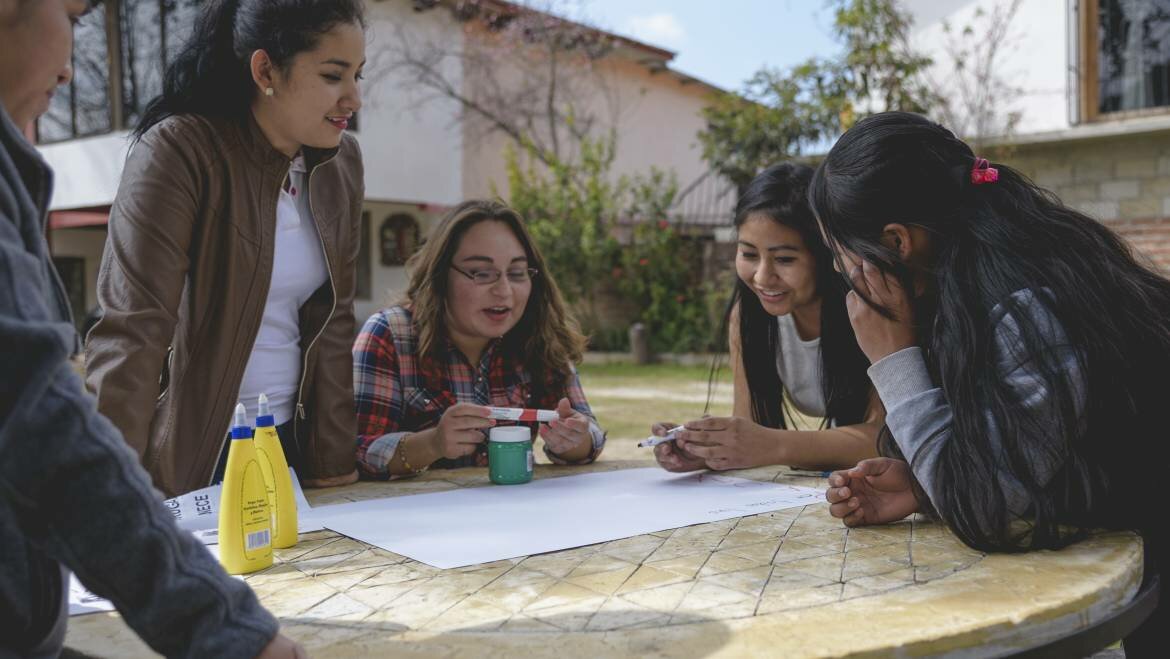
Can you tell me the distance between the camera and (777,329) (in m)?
2.72

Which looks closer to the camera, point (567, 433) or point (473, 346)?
point (567, 433)

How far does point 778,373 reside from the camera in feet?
8.94

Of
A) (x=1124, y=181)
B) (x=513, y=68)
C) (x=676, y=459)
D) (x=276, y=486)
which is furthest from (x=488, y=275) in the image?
(x=513, y=68)

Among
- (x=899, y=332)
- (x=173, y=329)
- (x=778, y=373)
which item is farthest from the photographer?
(x=778, y=373)

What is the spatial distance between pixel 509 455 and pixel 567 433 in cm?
28

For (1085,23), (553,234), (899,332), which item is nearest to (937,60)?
(1085,23)

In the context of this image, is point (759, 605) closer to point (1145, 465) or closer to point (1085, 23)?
point (1145, 465)

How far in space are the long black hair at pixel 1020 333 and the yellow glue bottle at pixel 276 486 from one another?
3.35 feet

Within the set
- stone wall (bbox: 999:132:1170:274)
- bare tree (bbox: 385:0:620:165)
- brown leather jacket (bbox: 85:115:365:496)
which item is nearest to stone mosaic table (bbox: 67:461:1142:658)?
brown leather jacket (bbox: 85:115:365:496)

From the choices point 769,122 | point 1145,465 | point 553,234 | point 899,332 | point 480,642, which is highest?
point 769,122

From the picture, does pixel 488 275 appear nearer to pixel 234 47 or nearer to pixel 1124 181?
pixel 234 47

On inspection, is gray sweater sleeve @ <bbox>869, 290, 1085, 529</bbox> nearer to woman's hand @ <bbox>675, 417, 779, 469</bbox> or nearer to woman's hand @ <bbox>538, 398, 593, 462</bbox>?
woman's hand @ <bbox>675, 417, 779, 469</bbox>

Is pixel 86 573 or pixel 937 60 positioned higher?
pixel 937 60

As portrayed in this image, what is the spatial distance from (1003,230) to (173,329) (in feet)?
5.02
